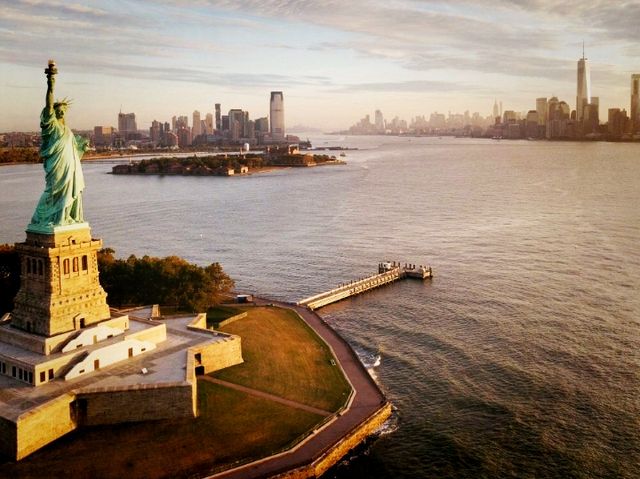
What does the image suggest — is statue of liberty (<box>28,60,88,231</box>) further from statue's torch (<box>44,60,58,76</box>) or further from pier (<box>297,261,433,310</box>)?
pier (<box>297,261,433,310</box>)

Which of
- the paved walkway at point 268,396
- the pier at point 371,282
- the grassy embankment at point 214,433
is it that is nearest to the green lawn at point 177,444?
the grassy embankment at point 214,433

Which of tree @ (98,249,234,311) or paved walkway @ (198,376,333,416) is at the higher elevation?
tree @ (98,249,234,311)

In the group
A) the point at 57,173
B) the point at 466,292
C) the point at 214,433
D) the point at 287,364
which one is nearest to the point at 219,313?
the point at 287,364

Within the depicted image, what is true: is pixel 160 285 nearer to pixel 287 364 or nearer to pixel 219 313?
pixel 219 313

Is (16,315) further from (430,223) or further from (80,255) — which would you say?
(430,223)

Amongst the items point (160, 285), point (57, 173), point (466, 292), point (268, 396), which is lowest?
point (268, 396)

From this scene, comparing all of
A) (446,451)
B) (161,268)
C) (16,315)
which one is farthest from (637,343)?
(16,315)

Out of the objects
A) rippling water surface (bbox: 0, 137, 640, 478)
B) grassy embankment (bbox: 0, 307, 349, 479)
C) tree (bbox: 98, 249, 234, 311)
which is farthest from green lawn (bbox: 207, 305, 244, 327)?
rippling water surface (bbox: 0, 137, 640, 478)
